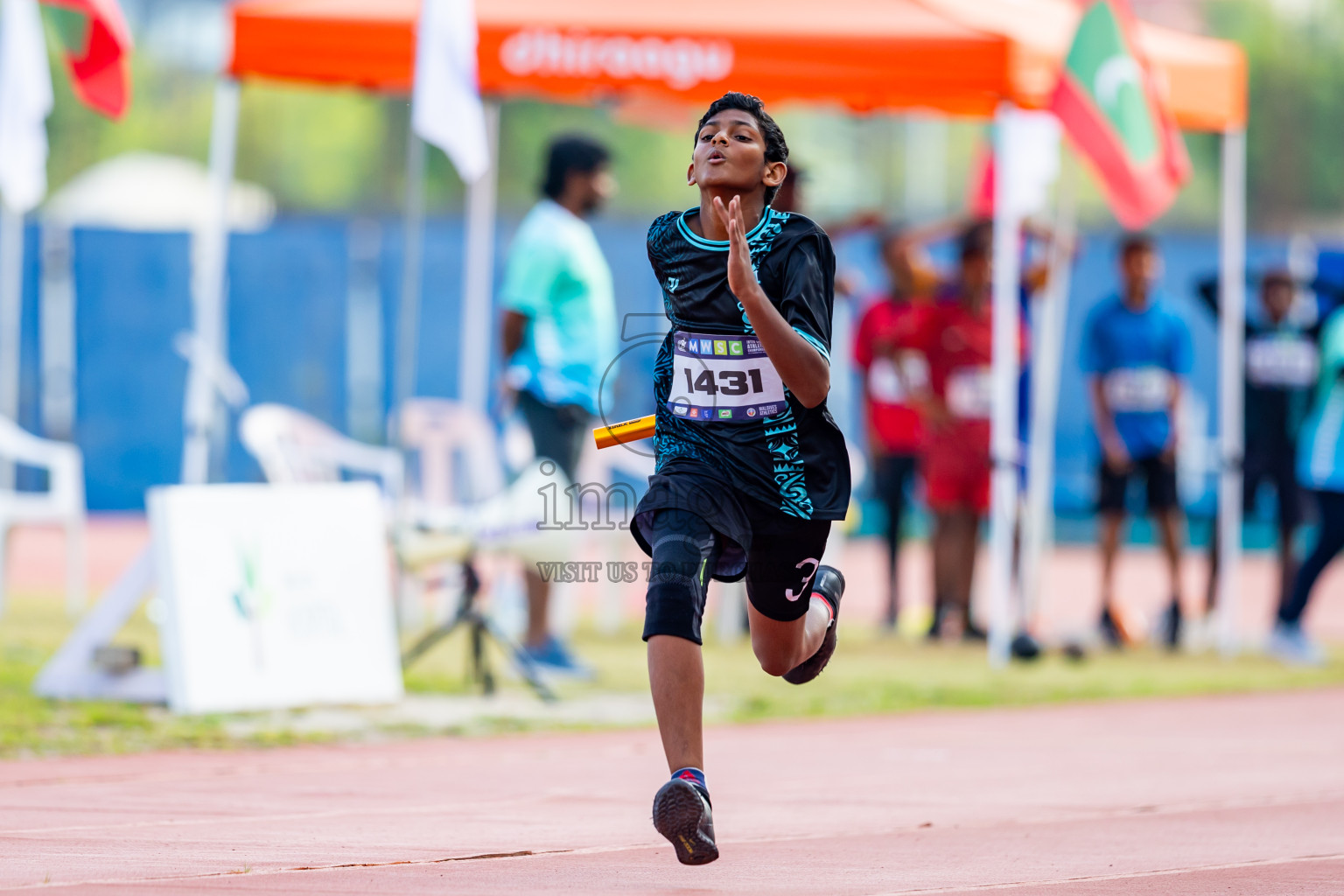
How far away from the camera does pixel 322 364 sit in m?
19.1

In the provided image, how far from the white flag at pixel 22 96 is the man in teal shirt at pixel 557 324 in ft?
7.36

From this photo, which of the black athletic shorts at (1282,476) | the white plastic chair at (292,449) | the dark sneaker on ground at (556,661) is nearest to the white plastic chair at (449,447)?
the white plastic chair at (292,449)

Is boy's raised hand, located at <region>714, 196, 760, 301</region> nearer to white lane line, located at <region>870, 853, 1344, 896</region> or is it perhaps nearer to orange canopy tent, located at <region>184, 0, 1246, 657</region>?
white lane line, located at <region>870, 853, 1344, 896</region>

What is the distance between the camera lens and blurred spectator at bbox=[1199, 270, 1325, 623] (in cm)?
1129

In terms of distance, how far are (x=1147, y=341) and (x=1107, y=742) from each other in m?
4.16

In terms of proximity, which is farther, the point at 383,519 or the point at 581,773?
the point at 383,519

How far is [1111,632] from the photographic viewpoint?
11102mm

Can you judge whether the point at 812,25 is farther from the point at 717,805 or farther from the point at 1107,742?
the point at 717,805

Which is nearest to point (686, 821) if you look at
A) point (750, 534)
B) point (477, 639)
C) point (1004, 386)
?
point (750, 534)

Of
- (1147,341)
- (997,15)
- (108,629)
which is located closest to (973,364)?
(1147,341)

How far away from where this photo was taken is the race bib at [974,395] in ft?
36.1

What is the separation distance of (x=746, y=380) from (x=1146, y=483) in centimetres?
713

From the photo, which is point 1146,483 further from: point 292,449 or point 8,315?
point 8,315

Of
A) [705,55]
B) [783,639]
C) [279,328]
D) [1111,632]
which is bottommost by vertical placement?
[1111,632]
